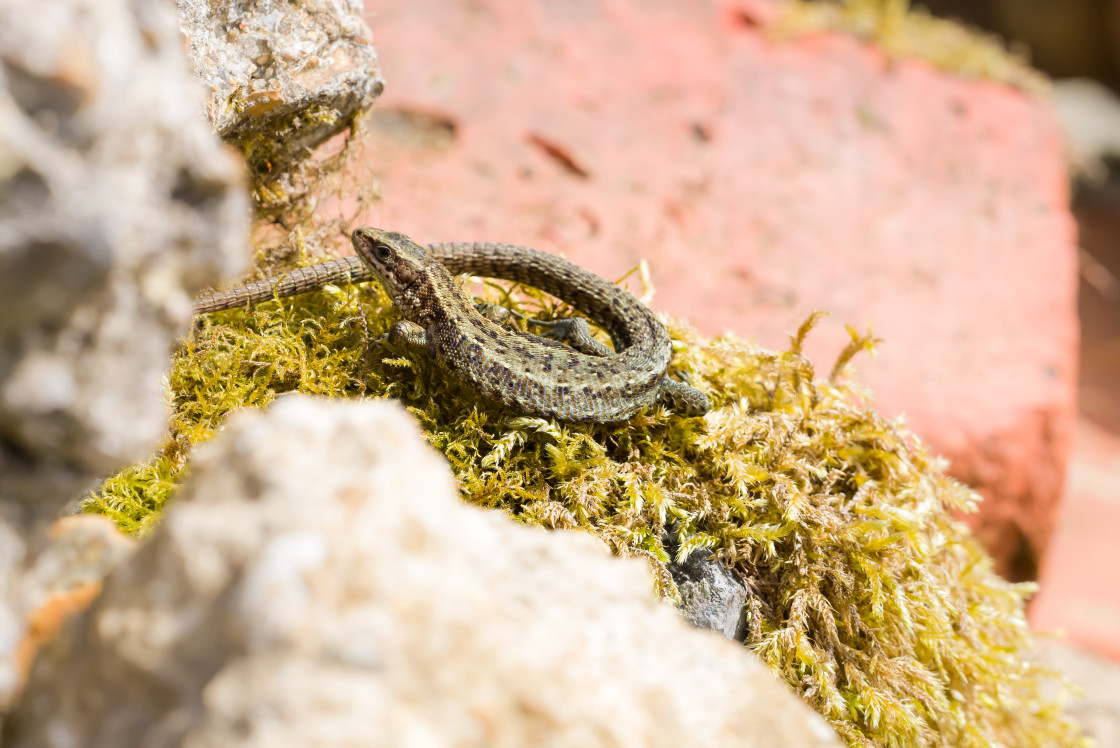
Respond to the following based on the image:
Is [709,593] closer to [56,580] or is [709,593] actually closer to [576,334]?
[576,334]

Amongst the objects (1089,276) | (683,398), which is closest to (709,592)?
(683,398)

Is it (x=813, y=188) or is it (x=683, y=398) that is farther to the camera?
(x=813, y=188)

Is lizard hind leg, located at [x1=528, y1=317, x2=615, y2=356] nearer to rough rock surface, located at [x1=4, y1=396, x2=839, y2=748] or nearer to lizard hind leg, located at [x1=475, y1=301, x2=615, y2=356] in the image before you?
lizard hind leg, located at [x1=475, y1=301, x2=615, y2=356]

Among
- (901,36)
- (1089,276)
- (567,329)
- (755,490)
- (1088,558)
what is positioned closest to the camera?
(755,490)

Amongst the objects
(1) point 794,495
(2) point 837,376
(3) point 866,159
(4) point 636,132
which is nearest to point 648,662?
(1) point 794,495

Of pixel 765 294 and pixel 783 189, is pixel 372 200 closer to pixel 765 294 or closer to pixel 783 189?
pixel 765 294

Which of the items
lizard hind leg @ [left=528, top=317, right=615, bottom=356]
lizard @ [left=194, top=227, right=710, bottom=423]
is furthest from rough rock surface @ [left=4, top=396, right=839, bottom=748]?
lizard hind leg @ [left=528, top=317, right=615, bottom=356]

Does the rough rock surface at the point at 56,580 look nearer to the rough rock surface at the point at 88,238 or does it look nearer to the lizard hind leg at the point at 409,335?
the rough rock surface at the point at 88,238
